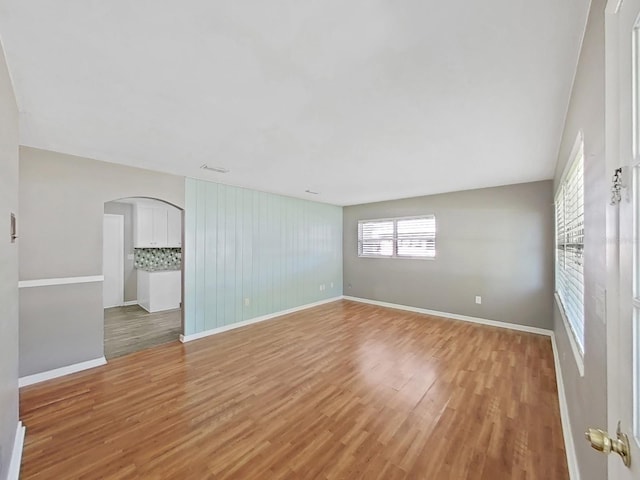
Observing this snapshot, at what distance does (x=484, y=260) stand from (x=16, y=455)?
5528mm

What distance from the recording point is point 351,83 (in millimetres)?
1586

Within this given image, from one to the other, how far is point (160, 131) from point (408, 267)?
4.66 m

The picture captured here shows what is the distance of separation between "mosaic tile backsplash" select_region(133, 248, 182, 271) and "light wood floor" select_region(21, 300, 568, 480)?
10.6ft

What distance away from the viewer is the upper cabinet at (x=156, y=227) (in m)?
5.74

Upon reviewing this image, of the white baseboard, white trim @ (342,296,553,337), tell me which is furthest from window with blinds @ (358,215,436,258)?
the white baseboard

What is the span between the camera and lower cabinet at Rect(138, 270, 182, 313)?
5.29m

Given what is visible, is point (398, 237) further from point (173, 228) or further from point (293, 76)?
point (173, 228)

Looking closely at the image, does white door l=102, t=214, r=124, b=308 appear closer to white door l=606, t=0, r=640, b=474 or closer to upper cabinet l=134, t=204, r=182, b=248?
upper cabinet l=134, t=204, r=182, b=248

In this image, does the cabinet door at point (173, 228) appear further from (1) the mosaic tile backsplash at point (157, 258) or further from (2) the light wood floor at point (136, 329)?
(2) the light wood floor at point (136, 329)

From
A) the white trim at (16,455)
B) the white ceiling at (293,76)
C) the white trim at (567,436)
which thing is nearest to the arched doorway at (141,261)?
the white trim at (16,455)

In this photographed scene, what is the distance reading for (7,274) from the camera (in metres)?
1.44

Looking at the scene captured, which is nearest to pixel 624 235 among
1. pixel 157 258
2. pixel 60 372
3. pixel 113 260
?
pixel 60 372

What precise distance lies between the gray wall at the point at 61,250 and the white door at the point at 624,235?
13.2 feet

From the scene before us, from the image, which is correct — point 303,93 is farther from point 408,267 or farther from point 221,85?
point 408,267
